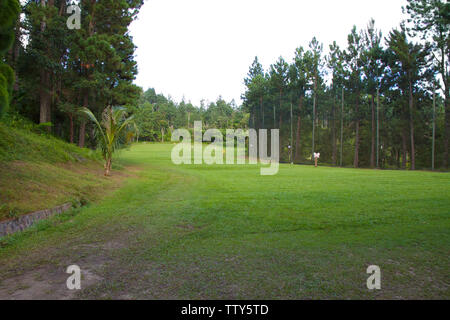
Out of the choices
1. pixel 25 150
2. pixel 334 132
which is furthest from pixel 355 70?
pixel 25 150

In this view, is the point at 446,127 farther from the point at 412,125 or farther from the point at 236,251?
the point at 236,251

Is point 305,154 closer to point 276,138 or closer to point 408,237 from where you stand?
point 276,138

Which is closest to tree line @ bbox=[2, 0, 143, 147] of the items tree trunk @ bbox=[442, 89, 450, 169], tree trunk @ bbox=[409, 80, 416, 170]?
tree trunk @ bbox=[409, 80, 416, 170]

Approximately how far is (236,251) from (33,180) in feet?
18.1

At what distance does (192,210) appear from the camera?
6441mm

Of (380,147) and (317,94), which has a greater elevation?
(317,94)

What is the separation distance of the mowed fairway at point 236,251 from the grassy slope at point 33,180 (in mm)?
615

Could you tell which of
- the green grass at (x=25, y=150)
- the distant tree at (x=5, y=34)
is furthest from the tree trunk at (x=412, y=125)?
the distant tree at (x=5, y=34)

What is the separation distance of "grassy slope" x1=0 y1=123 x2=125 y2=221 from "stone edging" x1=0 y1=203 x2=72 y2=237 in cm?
12

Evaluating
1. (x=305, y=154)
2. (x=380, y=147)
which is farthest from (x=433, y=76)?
(x=305, y=154)

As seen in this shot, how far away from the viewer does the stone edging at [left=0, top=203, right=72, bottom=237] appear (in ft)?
14.6

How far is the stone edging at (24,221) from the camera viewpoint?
14.6 ft
